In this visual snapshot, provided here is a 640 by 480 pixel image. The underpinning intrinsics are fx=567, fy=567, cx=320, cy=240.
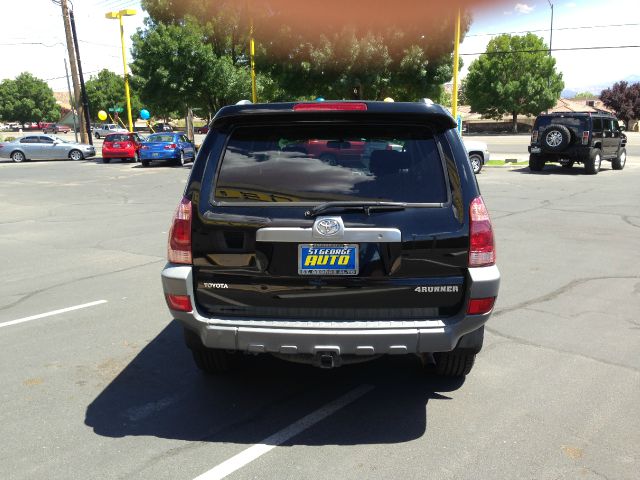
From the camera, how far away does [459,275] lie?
3.22 meters

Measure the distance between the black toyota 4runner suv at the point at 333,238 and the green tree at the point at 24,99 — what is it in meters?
101

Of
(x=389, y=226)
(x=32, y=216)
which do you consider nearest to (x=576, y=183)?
(x=32, y=216)

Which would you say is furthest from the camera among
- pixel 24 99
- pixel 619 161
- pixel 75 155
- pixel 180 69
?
pixel 24 99

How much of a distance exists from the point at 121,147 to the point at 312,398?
90.1 feet

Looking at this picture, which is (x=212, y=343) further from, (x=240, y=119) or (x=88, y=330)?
(x=88, y=330)

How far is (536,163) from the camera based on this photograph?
67.8 ft

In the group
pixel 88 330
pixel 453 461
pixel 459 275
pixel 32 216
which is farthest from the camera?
pixel 32 216

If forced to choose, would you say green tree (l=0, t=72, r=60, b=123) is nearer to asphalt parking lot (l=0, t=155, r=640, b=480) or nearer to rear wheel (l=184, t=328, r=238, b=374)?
asphalt parking lot (l=0, t=155, r=640, b=480)

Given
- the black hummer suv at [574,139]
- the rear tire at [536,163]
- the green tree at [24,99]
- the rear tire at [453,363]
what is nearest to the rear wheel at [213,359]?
the rear tire at [453,363]

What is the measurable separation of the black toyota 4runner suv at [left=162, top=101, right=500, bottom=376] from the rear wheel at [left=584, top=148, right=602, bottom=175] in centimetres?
1806

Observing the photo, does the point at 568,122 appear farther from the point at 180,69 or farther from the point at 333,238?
the point at 333,238

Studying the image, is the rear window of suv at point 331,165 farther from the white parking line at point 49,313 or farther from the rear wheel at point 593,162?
the rear wheel at point 593,162

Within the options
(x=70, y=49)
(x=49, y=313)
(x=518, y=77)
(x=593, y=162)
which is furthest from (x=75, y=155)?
(x=518, y=77)

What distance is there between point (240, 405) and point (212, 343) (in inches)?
25.2
